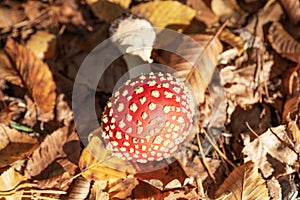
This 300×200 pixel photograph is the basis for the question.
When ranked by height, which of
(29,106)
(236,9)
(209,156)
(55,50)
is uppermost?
(236,9)

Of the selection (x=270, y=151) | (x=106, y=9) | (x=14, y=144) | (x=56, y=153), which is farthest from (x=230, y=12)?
(x=14, y=144)

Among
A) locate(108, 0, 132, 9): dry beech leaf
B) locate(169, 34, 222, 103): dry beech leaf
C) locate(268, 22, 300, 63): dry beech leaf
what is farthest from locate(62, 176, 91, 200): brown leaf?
locate(268, 22, 300, 63): dry beech leaf

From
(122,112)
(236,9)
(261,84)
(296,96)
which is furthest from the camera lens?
(236,9)

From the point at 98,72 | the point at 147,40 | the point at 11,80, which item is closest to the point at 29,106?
the point at 11,80

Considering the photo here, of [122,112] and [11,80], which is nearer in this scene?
[122,112]

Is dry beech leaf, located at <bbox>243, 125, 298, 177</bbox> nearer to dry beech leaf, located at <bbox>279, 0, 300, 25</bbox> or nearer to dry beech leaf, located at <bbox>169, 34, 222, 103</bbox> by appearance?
dry beech leaf, located at <bbox>169, 34, 222, 103</bbox>

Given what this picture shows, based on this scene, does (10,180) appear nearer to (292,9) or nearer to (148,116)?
(148,116)

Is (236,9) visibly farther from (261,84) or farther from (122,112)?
(122,112)
